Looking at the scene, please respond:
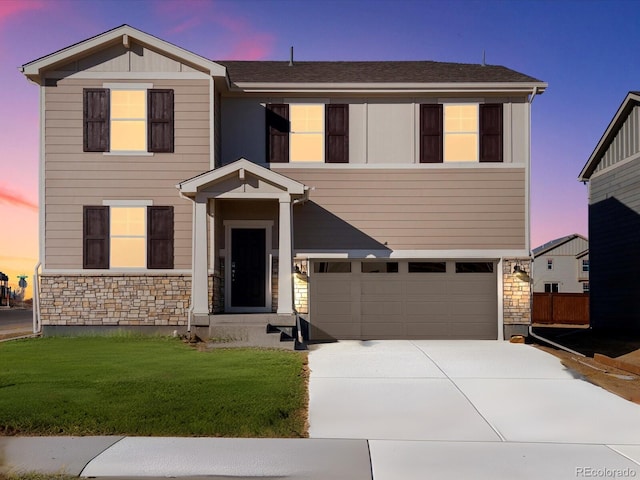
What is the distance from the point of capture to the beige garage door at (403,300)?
1695 cm

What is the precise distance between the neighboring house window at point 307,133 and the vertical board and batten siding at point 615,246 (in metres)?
10.0

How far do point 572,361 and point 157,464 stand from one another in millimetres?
9744

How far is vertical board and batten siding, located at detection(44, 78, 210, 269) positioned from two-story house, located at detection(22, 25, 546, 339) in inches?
1.3

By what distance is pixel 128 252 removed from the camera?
52.9ft

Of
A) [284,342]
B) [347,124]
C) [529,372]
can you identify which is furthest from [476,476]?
[347,124]

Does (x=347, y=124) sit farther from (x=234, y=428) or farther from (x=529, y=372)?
(x=234, y=428)

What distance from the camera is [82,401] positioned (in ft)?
28.3

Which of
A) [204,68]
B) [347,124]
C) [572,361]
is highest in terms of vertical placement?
[204,68]

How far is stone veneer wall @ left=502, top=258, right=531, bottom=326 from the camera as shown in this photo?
1688 cm

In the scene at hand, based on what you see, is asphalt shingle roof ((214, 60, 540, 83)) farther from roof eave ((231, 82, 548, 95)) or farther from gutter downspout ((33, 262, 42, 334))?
gutter downspout ((33, 262, 42, 334))

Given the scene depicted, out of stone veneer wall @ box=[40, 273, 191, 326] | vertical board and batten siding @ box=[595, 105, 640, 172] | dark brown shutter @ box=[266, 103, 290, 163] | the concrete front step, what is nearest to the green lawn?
the concrete front step

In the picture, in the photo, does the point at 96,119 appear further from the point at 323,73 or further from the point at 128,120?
the point at 323,73

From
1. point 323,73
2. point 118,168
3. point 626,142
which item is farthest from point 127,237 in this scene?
point 626,142

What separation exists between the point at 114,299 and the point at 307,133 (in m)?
6.24
